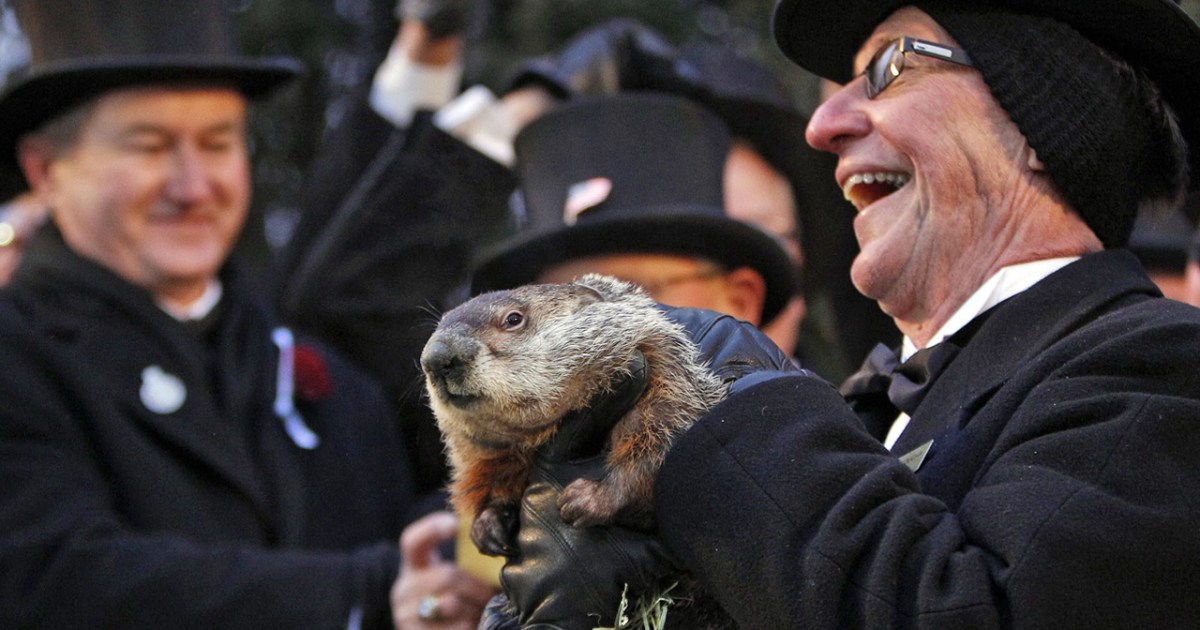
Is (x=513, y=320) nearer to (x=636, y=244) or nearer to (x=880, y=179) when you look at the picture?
(x=880, y=179)

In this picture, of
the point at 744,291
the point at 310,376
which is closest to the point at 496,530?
the point at 744,291

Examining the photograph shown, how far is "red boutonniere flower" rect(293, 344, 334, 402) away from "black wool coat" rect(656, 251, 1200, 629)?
302cm

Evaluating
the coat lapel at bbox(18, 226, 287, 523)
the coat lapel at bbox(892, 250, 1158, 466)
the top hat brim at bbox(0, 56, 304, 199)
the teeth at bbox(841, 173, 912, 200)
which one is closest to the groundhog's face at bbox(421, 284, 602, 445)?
the coat lapel at bbox(892, 250, 1158, 466)

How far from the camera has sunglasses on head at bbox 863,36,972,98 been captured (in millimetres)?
2568

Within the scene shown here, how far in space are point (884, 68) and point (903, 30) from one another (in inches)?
4.0

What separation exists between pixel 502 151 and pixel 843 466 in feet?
12.4

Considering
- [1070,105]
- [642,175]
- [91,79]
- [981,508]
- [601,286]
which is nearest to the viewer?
[981,508]

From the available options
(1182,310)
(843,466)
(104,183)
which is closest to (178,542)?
(104,183)

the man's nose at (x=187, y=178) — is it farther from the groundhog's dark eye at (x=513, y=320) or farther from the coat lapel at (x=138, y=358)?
the groundhog's dark eye at (x=513, y=320)

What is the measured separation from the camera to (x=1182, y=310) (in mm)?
2174

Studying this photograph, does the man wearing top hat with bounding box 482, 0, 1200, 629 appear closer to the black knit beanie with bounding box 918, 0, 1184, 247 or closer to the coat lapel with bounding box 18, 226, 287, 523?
the black knit beanie with bounding box 918, 0, 1184, 247

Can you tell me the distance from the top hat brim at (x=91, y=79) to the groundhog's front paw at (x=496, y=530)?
312cm

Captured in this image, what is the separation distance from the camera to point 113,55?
195 inches

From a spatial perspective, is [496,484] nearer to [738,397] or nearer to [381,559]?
[738,397]
